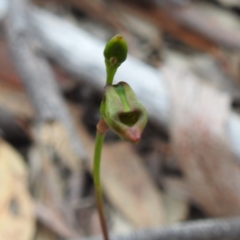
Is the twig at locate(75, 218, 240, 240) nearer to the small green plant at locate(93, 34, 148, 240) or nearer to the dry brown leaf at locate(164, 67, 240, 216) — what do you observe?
the dry brown leaf at locate(164, 67, 240, 216)

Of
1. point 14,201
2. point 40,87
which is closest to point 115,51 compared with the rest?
point 14,201

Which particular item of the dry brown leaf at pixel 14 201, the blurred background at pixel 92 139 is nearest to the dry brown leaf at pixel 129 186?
the blurred background at pixel 92 139

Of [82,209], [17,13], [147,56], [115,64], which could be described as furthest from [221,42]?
[115,64]

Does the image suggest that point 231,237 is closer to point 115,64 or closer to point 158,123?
point 158,123

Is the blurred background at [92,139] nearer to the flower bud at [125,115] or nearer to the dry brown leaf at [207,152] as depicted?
the dry brown leaf at [207,152]

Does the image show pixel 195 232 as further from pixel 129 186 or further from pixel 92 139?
pixel 92 139

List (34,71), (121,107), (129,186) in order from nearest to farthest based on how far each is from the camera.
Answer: (121,107), (129,186), (34,71)
